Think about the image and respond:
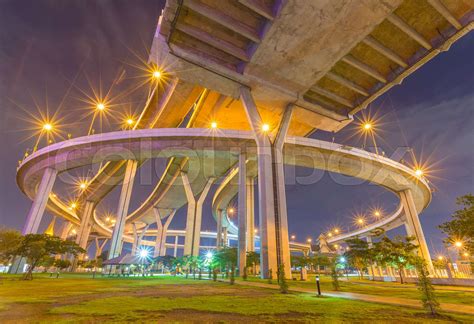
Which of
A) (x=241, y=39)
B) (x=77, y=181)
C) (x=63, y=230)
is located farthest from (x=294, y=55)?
(x=63, y=230)

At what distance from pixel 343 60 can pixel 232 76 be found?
9.14m

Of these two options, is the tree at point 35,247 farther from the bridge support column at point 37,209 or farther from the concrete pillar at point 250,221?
the concrete pillar at point 250,221

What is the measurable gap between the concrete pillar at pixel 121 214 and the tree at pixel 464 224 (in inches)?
1244

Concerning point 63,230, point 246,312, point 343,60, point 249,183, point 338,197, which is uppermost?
point 338,197

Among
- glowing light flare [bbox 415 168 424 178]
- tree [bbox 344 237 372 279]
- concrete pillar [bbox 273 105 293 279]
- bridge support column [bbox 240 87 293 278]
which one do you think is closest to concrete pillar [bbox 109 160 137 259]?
bridge support column [bbox 240 87 293 278]

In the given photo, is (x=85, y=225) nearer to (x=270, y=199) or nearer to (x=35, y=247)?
(x=35, y=247)

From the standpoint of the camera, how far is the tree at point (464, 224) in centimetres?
1111

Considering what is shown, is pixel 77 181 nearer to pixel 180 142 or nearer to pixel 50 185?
pixel 50 185

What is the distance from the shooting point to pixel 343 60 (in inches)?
728

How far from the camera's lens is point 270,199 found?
1889 centimetres

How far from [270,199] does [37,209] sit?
3113 cm

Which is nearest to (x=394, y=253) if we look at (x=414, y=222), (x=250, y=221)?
(x=250, y=221)

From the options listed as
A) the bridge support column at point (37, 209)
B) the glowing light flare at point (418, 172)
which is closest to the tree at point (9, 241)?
the bridge support column at point (37, 209)

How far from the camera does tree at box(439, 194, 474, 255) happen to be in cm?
→ 1111
